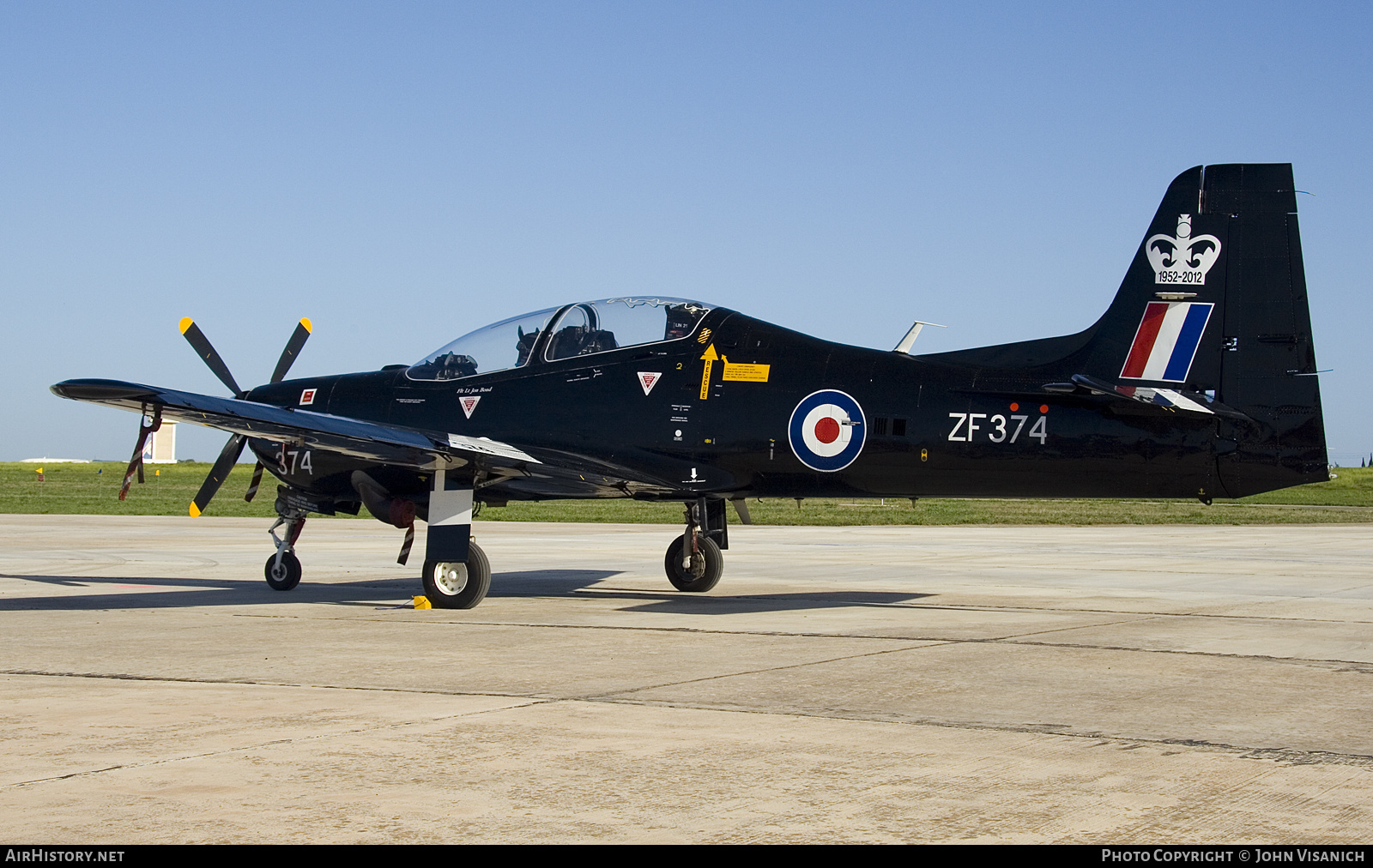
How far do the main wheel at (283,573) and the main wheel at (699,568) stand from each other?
4947 mm

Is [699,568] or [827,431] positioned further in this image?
[699,568]

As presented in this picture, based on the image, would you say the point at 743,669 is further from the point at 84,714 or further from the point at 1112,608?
the point at 1112,608

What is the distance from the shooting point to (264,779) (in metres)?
5.92

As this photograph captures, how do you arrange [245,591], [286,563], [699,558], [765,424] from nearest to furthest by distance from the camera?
[765,424] → [286,563] → [699,558] → [245,591]

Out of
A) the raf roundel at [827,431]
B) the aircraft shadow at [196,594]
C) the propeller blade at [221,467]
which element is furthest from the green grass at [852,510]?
the raf roundel at [827,431]

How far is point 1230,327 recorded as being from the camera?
13.2 meters

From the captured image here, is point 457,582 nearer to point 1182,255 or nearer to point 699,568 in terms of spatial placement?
point 699,568

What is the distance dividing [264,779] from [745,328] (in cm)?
1009

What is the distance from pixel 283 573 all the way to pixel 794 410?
23.9ft

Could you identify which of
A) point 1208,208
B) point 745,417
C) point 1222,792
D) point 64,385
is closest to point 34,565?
point 64,385

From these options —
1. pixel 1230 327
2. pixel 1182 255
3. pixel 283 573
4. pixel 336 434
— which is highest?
pixel 1182 255

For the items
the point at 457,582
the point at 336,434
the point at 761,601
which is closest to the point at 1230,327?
the point at 761,601

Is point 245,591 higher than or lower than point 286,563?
lower

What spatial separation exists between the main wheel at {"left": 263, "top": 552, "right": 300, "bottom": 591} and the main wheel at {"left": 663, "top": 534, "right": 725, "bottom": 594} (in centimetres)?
495
